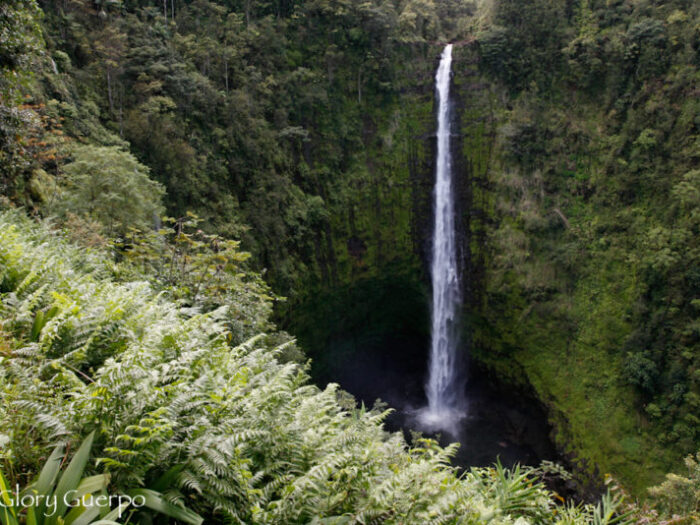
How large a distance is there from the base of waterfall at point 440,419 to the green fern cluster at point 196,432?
556 inches

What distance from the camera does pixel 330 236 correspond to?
19.0 metres

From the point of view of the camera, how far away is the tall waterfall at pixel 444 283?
18.7m

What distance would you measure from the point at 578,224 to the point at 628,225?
177 cm

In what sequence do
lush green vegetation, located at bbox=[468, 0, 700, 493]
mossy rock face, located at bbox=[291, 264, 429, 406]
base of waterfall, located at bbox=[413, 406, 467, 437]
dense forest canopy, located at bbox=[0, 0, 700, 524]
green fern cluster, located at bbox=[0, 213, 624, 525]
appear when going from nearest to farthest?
green fern cluster, located at bbox=[0, 213, 624, 525] < dense forest canopy, located at bbox=[0, 0, 700, 524] < lush green vegetation, located at bbox=[468, 0, 700, 493] < base of waterfall, located at bbox=[413, 406, 467, 437] < mossy rock face, located at bbox=[291, 264, 429, 406]

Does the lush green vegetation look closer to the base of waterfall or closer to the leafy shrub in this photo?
the base of waterfall

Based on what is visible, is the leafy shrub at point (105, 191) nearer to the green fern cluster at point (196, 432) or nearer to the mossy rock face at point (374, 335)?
the green fern cluster at point (196, 432)

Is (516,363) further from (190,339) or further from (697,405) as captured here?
(190,339)

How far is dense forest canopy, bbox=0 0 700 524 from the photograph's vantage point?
2408 mm

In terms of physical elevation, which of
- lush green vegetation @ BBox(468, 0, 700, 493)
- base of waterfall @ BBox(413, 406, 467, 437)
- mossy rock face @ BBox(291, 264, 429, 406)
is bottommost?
base of waterfall @ BBox(413, 406, 467, 437)

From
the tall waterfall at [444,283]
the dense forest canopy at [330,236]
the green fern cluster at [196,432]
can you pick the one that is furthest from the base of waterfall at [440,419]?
the green fern cluster at [196,432]

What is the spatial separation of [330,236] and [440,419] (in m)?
9.09

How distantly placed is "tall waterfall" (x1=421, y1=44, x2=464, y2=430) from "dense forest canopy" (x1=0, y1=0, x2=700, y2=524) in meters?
0.62

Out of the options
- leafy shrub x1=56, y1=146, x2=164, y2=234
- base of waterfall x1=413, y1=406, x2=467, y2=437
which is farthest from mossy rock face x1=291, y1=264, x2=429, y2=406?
leafy shrub x1=56, y1=146, x2=164, y2=234

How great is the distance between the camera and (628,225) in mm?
15203
